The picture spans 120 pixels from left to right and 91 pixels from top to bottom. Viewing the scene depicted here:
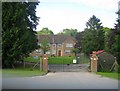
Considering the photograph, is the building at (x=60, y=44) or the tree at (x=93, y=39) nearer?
the tree at (x=93, y=39)

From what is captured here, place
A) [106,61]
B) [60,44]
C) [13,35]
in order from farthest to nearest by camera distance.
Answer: [60,44] → [106,61] → [13,35]

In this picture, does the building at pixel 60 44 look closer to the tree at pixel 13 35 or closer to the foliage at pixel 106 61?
the foliage at pixel 106 61

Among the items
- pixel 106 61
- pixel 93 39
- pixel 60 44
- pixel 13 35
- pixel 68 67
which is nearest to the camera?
pixel 13 35

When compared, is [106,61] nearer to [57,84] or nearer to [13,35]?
[13,35]

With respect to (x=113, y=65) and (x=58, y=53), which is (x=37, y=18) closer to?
(x=113, y=65)

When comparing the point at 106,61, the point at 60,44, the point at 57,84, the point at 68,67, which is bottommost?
the point at 68,67

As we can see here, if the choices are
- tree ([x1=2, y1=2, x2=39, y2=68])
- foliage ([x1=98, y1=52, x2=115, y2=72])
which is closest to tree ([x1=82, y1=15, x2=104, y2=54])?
foliage ([x1=98, y1=52, x2=115, y2=72])

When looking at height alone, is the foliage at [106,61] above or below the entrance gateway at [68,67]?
above

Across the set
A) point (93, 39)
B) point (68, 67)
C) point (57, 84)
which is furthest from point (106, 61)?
point (93, 39)

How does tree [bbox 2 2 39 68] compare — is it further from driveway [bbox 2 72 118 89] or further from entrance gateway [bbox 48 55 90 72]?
driveway [bbox 2 72 118 89]

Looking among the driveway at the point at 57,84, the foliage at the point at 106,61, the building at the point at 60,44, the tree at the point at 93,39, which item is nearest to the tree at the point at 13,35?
the foliage at the point at 106,61

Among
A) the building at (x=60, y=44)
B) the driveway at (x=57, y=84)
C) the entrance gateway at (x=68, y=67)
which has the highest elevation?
the building at (x=60, y=44)

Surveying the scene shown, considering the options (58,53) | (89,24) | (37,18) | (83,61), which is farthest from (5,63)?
(58,53)

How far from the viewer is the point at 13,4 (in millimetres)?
42656
